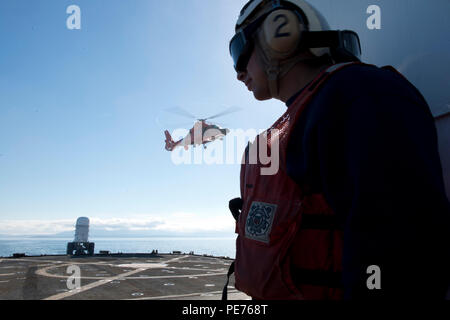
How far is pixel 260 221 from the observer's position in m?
1.68

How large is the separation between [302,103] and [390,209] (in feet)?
2.56

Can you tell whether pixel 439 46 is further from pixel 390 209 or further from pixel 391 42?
pixel 390 209

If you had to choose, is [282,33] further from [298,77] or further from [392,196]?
[392,196]

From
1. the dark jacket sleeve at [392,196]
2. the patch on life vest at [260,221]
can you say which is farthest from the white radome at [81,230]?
the dark jacket sleeve at [392,196]

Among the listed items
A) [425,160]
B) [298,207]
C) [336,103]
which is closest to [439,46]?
[336,103]

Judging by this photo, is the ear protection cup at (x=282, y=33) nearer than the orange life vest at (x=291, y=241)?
No

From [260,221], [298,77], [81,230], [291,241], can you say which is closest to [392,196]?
[291,241]

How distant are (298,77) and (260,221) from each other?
1131mm

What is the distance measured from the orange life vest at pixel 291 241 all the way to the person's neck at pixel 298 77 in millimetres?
422

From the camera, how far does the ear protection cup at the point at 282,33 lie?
78.4 inches

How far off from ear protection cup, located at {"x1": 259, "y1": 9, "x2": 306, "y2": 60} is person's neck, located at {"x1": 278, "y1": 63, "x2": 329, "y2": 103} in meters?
0.13

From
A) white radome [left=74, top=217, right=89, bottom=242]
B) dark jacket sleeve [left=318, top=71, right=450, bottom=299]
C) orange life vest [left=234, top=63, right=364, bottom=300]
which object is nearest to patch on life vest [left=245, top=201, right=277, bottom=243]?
orange life vest [left=234, top=63, right=364, bottom=300]

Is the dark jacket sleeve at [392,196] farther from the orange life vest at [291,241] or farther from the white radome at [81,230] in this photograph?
the white radome at [81,230]

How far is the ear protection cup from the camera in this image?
1991 millimetres
